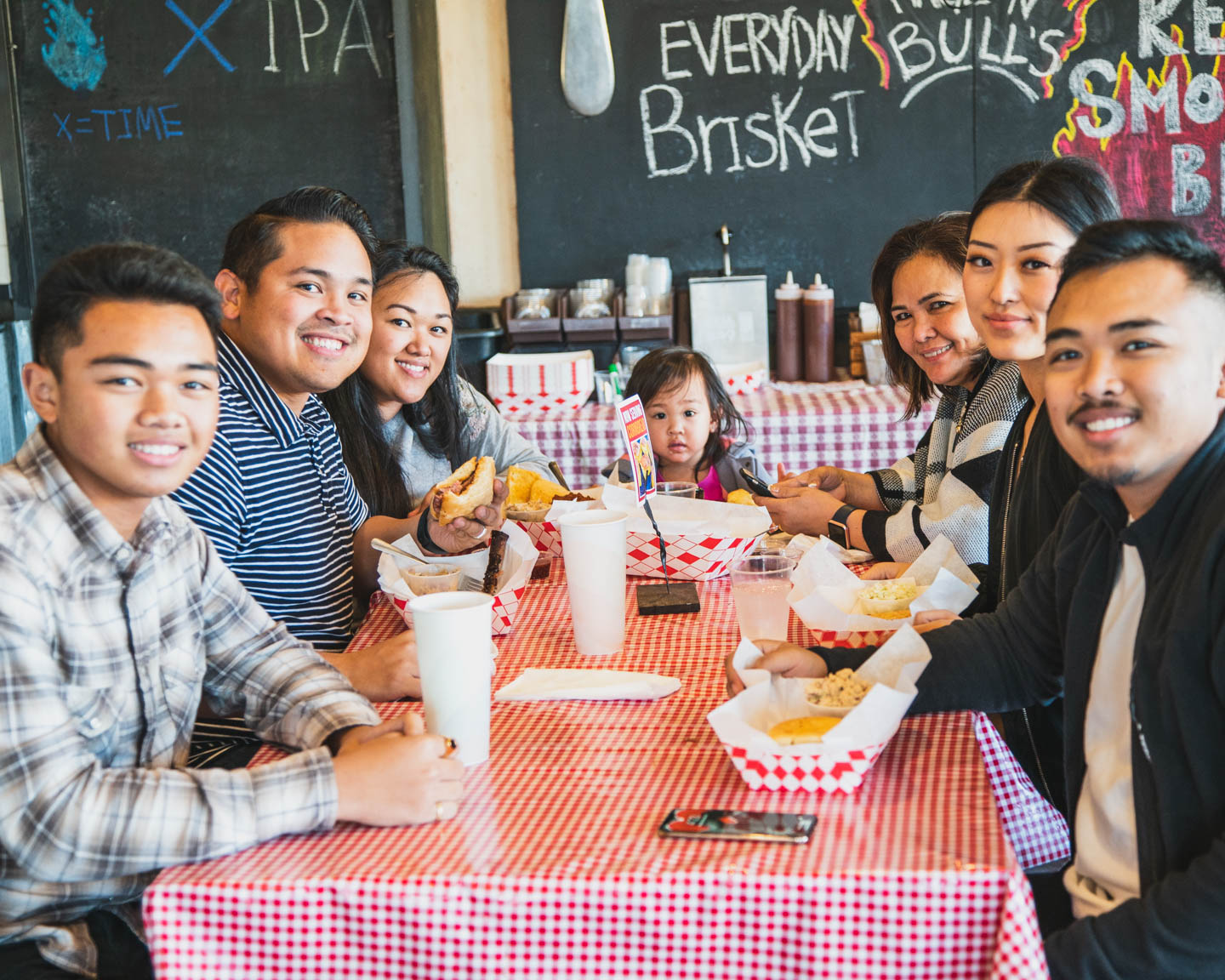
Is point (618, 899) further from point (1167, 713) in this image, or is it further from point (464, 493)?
point (464, 493)

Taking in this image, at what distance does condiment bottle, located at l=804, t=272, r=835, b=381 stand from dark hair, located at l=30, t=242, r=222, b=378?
12.2 feet

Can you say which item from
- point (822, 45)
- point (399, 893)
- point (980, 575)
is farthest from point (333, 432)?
point (822, 45)

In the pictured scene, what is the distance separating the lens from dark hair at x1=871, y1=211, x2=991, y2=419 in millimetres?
2750

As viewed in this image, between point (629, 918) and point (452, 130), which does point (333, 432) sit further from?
point (452, 130)

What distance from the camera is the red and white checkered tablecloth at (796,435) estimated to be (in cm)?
419

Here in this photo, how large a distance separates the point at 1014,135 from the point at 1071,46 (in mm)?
417

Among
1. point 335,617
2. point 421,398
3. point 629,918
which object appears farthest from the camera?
point 421,398

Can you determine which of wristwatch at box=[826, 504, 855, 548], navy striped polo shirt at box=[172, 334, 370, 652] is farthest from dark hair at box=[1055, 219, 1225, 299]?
navy striped polo shirt at box=[172, 334, 370, 652]

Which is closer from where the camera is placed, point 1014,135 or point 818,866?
point 818,866

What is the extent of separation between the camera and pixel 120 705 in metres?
1.45

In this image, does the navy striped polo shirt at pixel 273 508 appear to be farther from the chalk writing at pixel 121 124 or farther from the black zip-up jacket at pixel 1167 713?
the chalk writing at pixel 121 124

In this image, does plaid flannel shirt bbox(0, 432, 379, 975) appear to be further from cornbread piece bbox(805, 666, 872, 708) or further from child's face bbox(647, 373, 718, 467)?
child's face bbox(647, 373, 718, 467)

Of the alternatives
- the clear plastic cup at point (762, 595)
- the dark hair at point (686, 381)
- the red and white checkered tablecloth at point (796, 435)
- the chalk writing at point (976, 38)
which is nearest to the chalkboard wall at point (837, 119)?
the chalk writing at point (976, 38)

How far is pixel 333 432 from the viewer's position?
254 centimetres
